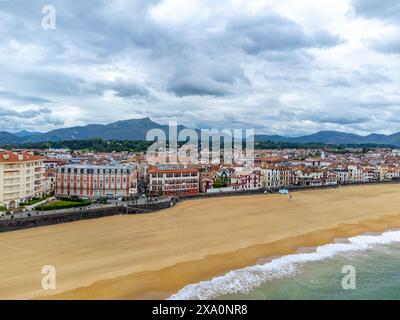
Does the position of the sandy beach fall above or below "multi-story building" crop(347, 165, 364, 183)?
below

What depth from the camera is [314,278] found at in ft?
63.6

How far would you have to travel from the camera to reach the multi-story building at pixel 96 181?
46750mm

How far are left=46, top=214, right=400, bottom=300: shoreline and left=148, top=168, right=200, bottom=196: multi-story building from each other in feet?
80.0

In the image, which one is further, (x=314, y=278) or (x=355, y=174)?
(x=355, y=174)

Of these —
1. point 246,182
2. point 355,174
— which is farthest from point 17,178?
point 355,174

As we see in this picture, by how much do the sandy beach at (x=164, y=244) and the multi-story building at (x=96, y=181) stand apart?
29.0 feet

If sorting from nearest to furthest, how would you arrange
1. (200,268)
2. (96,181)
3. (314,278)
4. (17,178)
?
(314,278) < (200,268) < (17,178) < (96,181)

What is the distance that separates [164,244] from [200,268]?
18.6 ft

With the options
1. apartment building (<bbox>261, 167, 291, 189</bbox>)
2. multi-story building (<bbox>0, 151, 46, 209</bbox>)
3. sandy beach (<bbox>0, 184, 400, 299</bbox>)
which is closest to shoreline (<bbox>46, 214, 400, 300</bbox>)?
sandy beach (<bbox>0, 184, 400, 299</bbox>)

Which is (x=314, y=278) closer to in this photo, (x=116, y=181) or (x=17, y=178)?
(x=17, y=178)

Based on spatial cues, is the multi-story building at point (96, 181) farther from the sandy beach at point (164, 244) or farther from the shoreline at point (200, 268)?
the shoreline at point (200, 268)

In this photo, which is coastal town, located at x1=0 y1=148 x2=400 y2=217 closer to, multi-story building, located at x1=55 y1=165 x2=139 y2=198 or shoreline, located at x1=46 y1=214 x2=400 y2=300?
multi-story building, located at x1=55 y1=165 x2=139 y2=198

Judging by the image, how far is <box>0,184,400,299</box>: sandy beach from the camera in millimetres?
18156
